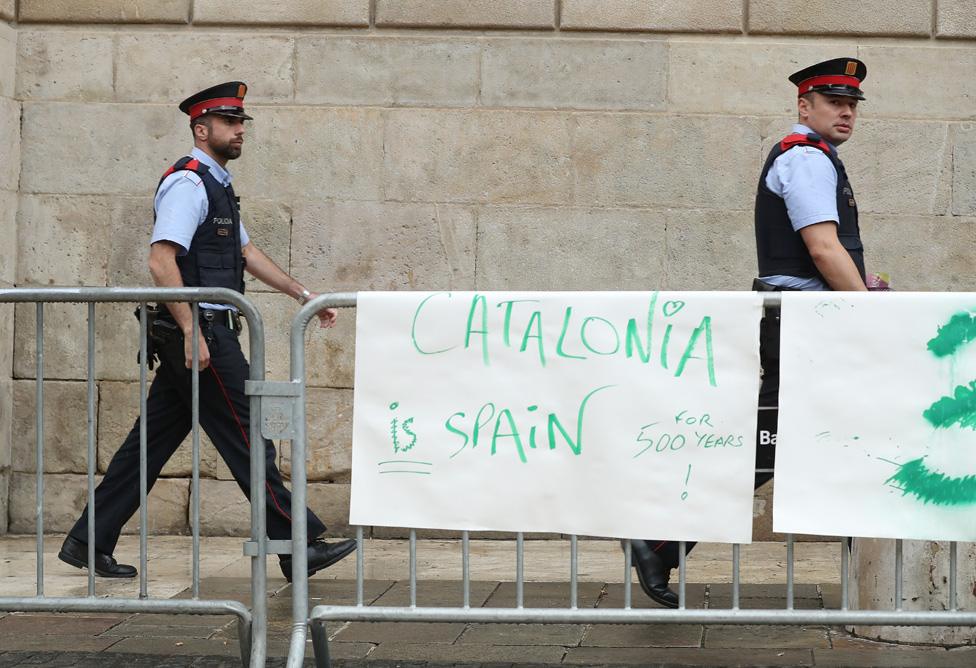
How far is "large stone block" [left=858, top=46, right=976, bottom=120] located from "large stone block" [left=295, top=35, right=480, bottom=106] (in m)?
2.10

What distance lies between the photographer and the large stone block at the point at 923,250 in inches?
288

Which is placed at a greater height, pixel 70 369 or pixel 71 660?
pixel 70 369

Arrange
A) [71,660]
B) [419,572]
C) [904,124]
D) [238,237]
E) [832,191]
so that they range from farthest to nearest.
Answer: [904,124]
[419,572]
[238,237]
[832,191]
[71,660]

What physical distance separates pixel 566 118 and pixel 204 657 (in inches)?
146

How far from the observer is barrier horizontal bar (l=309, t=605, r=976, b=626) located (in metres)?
4.24

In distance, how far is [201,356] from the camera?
5.42m

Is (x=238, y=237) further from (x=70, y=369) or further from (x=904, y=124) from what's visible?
(x=904, y=124)

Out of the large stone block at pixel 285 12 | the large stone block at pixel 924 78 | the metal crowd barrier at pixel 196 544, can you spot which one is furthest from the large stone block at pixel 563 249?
the metal crowd barrier at pixel 196 544

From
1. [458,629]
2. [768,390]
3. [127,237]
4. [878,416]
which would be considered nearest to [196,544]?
[458,629]

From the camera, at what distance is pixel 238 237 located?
6.16 m

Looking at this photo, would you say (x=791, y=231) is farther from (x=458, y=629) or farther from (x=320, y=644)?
(x=320, y=644)

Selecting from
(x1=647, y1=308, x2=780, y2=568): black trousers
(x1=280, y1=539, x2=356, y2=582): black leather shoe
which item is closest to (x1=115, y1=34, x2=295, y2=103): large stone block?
(x1=280, y1=539, x2=356, y2=582): black leather shoe

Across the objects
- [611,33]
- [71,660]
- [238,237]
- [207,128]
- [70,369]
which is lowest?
[71,660]

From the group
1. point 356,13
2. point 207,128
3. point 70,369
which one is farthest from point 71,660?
point 356,13
